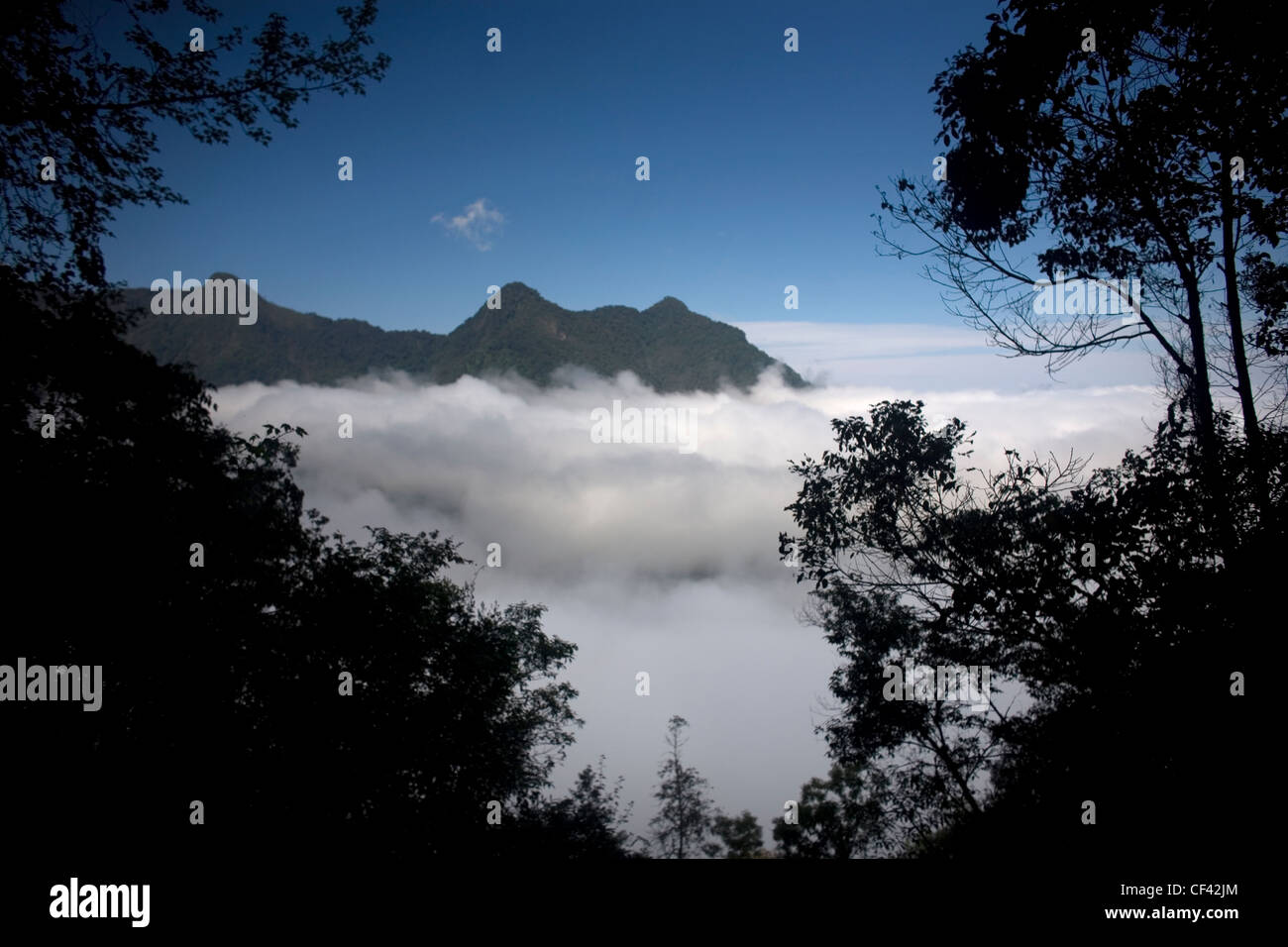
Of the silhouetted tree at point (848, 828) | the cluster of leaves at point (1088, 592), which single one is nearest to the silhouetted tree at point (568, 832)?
the silhouetted tree at point (848, 828)

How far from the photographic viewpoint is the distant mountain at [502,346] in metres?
80.9

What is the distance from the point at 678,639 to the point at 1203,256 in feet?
423

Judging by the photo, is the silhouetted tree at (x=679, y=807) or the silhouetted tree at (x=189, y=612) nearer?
the silhouetted tree at (x=189, y=612)

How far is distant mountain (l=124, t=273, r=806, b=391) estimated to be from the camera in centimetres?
8088

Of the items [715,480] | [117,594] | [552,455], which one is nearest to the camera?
[117,594]

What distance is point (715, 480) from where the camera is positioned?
144m

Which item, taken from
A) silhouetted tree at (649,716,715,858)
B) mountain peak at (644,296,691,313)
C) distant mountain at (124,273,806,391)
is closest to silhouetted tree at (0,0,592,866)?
silhouetted tree at (649,716,715,858)

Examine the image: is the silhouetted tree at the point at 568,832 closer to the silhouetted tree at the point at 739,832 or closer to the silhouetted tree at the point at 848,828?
the silhouetted tree at the point at 848,828

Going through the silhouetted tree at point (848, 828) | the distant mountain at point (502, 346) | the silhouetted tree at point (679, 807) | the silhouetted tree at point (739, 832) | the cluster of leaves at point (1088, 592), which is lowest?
the silhouetted tree at point (739, 832)

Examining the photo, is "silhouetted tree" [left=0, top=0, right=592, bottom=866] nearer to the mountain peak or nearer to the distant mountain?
the distant mountain

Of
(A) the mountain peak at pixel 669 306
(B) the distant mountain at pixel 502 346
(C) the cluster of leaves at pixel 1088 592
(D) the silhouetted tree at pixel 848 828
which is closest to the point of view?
(C) the cluster of leaves at pixel 1088 592

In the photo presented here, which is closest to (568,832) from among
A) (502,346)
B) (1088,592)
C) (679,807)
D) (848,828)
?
(848,828)
